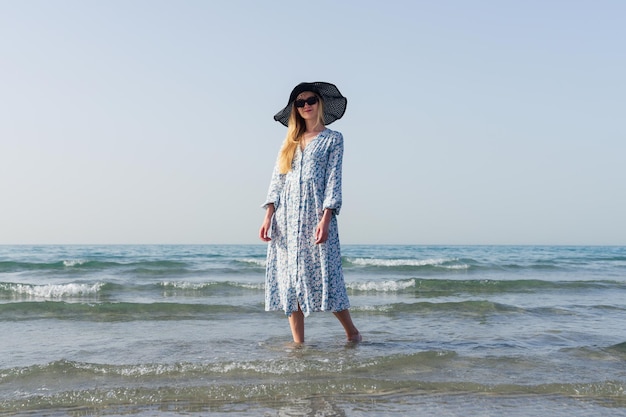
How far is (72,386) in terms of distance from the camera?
3.73m

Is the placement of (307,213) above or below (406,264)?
above

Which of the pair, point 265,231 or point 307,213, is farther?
point 265,231

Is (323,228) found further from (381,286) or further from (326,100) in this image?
(381,286)

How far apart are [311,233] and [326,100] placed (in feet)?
3.63

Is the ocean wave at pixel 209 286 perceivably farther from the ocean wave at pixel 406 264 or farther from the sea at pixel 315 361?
the ocean wave at pixel 406 264

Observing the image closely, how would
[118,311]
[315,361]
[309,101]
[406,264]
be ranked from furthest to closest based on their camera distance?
[406,264]
[118,311]
[309,101]
[315,361]

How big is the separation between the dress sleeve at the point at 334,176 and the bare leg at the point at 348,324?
85cm

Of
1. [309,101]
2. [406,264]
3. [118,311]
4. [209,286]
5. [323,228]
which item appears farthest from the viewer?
[406,264]

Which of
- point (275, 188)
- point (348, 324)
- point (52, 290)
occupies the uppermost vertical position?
point (275, 188)

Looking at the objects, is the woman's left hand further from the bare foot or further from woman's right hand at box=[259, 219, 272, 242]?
the bare foot

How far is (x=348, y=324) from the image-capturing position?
5035 millimetres

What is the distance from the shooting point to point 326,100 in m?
4.98

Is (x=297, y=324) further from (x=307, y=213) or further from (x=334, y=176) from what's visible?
(x=334, y=176)

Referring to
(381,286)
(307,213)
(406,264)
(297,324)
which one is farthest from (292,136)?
(406,264)
